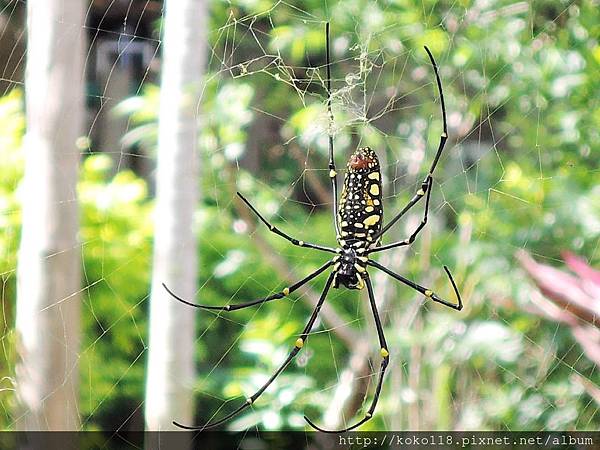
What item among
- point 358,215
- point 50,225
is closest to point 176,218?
point 50,225

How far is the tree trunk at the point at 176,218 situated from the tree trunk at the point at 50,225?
11 cm

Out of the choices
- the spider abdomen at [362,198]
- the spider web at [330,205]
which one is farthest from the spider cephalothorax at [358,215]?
the spider web at [330,205]

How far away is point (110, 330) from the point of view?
1101 mm

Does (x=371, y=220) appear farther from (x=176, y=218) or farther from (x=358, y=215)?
(x=176, y=218)

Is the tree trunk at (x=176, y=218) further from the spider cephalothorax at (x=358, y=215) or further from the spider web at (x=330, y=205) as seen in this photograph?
the spider cephalothorax at (x=358, y=215)

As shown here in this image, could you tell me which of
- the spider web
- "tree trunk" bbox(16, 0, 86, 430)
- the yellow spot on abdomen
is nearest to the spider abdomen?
the yellow spot on abdomen

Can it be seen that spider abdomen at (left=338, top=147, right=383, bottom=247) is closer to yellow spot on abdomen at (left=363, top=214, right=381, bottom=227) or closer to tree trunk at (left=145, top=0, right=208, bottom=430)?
yellow spot on abdomen at (left=363, top=214, right=381, bottom=227)

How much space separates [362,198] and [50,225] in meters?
0.39

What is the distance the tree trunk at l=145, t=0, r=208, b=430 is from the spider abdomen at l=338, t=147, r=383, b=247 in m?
0.30

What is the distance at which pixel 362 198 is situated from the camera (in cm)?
75

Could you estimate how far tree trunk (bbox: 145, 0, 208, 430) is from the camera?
99cm

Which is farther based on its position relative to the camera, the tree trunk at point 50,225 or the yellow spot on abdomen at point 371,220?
the tree trunk at point 50,225

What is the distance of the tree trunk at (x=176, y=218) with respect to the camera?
0.99 meters

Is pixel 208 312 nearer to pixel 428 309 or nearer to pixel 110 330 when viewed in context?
pixel 110 330
